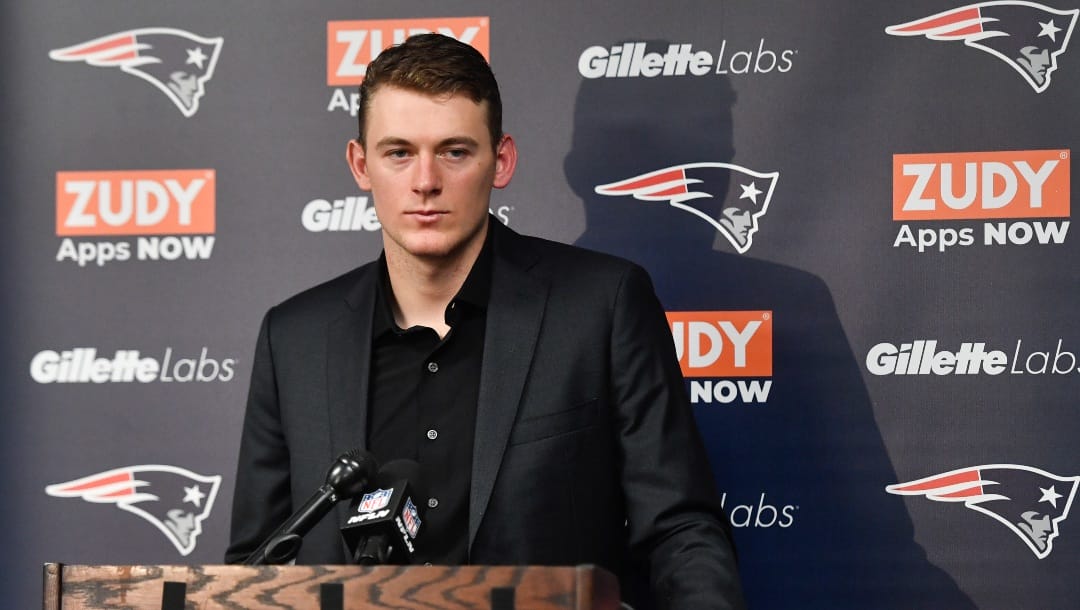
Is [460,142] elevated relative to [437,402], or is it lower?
elevated

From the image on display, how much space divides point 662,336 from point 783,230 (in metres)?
0.67

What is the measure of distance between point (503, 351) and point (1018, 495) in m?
1.33

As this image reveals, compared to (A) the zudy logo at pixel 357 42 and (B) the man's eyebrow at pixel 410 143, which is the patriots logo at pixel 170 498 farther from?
(B) the man's eyebrow at pixel 410 143

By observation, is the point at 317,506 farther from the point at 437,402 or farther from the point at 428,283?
the point at 428,283

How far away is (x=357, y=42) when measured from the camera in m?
3.38

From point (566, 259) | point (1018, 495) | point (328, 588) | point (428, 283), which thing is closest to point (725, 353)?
point (566, 259)

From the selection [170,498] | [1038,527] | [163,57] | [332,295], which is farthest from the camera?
[163,57]

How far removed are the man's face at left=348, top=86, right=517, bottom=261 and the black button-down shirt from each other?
0.54 feet

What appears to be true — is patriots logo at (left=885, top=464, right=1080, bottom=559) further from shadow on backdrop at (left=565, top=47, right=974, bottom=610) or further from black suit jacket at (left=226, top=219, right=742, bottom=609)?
black suit jacket at (left=226, top=219, right=742, bottom=609)

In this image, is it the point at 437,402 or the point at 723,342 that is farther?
the point at 723,342

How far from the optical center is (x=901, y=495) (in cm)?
311

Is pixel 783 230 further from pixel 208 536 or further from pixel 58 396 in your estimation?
pixel 58 396

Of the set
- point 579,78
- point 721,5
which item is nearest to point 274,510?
point 579,78

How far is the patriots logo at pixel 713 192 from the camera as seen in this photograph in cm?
319
